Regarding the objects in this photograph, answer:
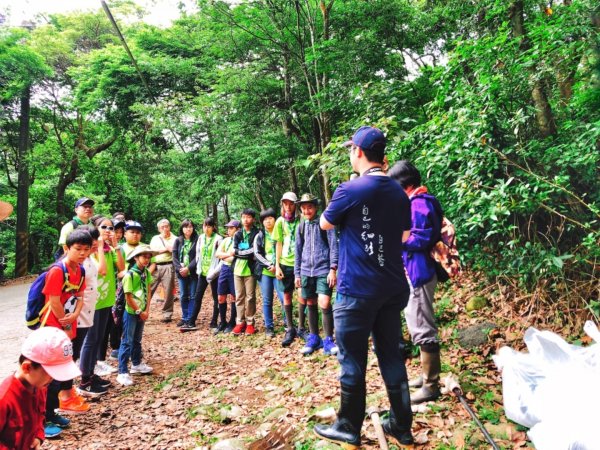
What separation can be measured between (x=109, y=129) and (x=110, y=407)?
14.8 metres

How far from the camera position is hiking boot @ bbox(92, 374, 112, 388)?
4.90m

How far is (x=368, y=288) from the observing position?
104 inches

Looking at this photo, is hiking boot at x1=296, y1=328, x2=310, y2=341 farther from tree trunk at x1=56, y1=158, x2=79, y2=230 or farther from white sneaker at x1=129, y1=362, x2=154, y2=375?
tree trunk at x1=56, y1=158, x2=79, y2=230

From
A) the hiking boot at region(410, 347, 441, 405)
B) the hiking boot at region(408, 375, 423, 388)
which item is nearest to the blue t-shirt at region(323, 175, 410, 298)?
the hiking boot at region(410, 347, 441, 405)

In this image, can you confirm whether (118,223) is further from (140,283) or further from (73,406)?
(73,406)

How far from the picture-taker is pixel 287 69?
32.7 ft

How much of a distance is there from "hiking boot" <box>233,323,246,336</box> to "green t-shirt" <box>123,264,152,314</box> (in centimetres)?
219

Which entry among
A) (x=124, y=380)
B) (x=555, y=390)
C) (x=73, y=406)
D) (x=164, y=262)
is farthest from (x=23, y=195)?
(x=555, y=390)

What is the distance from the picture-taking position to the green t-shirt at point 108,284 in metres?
5.03

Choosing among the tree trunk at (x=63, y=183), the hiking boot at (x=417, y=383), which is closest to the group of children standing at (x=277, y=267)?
the hiking boot at (x=417, y=383)

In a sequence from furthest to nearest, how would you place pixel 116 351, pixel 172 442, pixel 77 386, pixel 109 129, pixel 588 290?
pixel 109 129 < pixel 116 351 < pixel 77 386 < pixel 588 290 < pixel 172 442

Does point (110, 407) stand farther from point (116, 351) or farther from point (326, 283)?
point (326, 283)

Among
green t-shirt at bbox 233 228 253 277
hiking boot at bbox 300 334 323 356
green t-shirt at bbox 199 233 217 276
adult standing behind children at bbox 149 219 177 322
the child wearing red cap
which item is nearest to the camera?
the child wearing red cap

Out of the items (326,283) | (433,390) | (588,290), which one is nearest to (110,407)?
(326,283)
